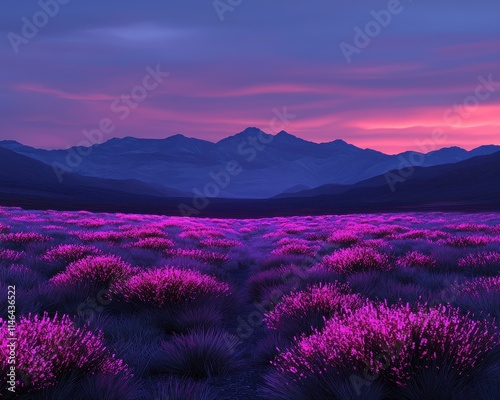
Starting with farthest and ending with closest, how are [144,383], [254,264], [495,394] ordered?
[254,264], [144,383], [495,394]

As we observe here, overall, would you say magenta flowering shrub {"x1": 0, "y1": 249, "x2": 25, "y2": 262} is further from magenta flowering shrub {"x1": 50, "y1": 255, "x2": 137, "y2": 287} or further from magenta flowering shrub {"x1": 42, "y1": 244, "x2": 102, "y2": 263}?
magenta flowering shrub {"x1": 50, "y1": 255, "x2": 137, "y2": 287}

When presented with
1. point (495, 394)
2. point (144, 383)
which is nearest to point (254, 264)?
point (144, 383)

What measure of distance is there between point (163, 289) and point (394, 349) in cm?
340

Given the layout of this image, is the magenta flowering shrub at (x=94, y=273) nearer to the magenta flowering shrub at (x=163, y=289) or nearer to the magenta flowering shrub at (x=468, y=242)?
the magenta flowering shrub at (x=163, y=289)

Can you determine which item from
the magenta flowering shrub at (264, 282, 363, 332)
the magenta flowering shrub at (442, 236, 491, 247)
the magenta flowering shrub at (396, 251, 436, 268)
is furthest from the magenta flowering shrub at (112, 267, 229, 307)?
the magenta flowering shrub at (442, 236, 491, 247)

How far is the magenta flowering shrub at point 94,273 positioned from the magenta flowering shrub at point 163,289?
453 millimetres

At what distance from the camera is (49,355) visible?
3158mm

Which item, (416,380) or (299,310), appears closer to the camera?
(416,380)

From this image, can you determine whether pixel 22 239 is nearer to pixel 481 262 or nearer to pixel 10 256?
pixel 10 256

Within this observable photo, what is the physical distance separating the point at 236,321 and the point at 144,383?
2526 mm

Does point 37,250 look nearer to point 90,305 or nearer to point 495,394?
point 90,305

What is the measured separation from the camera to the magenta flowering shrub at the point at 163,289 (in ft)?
18.8

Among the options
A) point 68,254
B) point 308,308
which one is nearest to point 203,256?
point 68,254

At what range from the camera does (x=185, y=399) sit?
3.13 m
